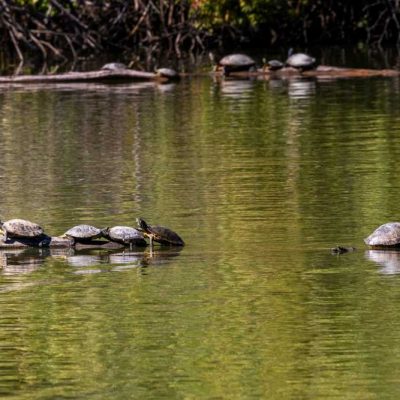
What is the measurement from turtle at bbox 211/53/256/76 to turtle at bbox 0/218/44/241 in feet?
53.7

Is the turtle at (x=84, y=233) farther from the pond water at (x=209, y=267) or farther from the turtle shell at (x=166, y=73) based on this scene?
the turtle shell at (x=166, y=73)

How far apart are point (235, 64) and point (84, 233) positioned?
16.6 meters

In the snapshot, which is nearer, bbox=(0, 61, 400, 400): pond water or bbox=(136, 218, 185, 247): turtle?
bbox=(0, 61, 400, 400): pond water

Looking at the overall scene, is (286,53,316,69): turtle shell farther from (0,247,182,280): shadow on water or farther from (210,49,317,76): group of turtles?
(0,247,182,280): shadow on water

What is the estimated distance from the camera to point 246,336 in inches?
338

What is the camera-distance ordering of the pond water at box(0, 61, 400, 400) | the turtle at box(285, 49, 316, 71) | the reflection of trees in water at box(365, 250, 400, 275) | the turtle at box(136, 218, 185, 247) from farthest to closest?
1. the turtle at box(285, 49, 316, 71)
2. the turtle at box(136, 218, 185, 247)
3. the reflection of trees in water at box(365, 250, 400, 275)
4. the pond water at box(0, 61, 400, 400)

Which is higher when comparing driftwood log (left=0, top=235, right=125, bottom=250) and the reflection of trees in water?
driftwood log (left=0, top=235, right=125, bottom=250)

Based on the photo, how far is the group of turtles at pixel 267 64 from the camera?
88.7ft

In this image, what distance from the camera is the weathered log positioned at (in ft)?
86.4

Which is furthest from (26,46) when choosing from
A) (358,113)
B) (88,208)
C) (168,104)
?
(88,208)

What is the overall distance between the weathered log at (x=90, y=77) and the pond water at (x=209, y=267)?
6.27 m

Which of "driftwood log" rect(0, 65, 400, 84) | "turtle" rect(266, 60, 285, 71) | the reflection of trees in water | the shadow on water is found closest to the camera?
the reflection of trees in water

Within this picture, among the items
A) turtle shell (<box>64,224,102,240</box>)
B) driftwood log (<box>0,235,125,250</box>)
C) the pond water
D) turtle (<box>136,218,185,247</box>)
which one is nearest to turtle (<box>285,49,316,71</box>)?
the pond water

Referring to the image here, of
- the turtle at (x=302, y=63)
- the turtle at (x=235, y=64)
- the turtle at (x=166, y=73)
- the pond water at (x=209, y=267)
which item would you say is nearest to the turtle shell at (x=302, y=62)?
the turtle at (x=302, y=63)
